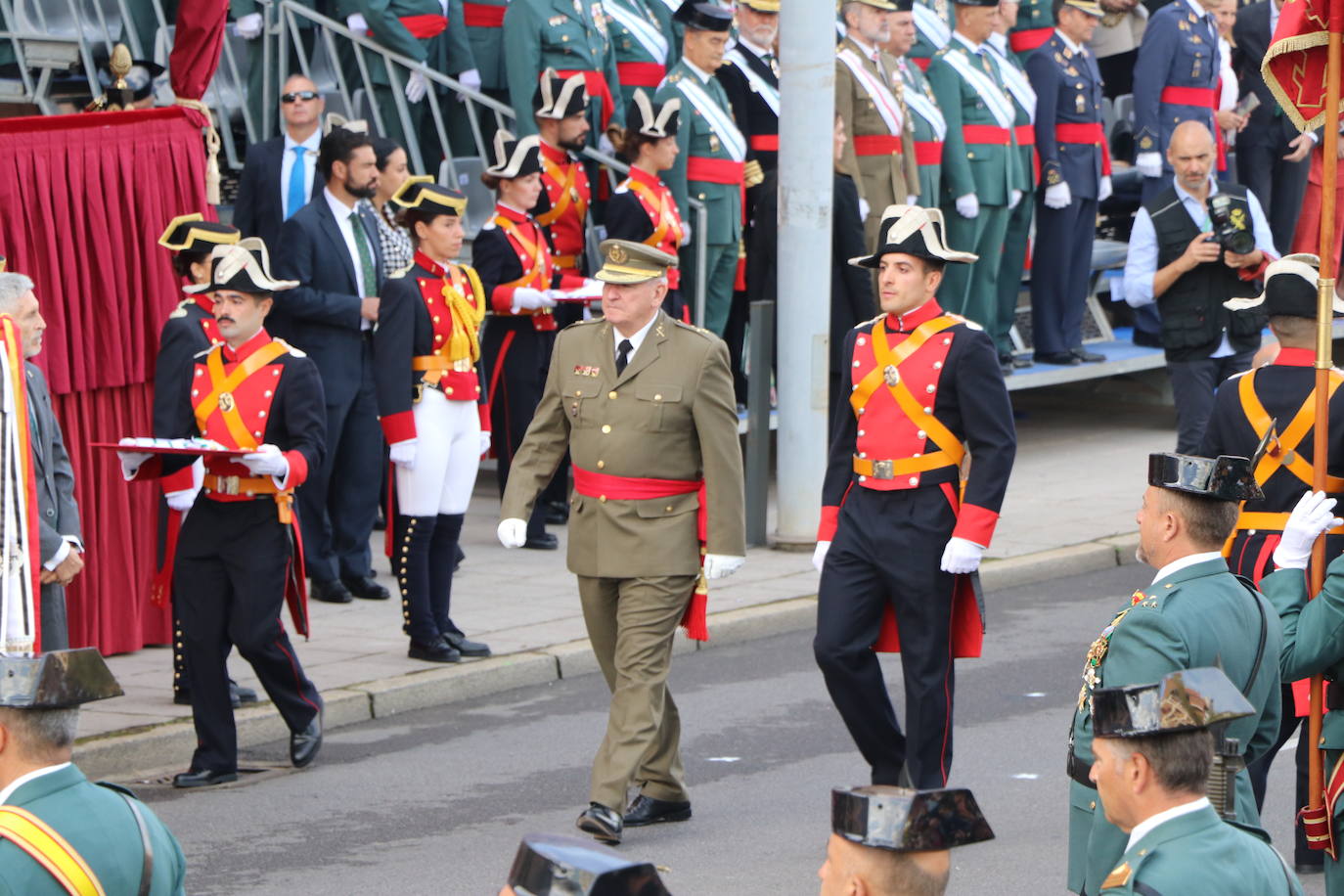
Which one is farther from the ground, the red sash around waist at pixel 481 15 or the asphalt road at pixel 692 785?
the red sash around waist at pixel 481 15

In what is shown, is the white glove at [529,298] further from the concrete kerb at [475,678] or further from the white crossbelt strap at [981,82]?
the white crossbelt strap at [981,82]

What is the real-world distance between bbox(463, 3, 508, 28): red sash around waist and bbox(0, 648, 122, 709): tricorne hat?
33.8 ft

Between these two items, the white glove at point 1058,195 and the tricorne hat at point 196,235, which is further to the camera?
the white glove at point 1058,195

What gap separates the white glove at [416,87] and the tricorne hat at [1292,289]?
6977 millimetres

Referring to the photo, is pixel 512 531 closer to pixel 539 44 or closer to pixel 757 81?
pixel 539 44

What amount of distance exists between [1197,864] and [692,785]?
15.3 feet

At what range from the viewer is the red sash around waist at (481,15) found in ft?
46.2

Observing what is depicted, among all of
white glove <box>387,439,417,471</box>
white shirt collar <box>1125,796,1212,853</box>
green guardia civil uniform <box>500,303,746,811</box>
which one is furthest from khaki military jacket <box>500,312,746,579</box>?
white shirt collar <box>1125,796,1212,853</box>

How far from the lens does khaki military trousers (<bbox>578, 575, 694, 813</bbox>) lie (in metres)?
7.61

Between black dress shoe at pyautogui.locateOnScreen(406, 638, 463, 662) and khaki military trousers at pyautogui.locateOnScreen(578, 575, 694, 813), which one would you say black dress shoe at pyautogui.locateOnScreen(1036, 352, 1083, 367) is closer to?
black dress shoe at pyautogui.locateOnScreen(406, 638, 463, 662)

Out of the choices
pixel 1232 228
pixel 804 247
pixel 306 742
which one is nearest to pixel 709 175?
pixel 804 247

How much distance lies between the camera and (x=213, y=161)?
10.4m

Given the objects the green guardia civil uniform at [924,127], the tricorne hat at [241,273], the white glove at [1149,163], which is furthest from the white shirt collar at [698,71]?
the tricorne hat at [241,273]

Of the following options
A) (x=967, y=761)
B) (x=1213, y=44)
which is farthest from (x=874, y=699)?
(x=1213, y=44)
